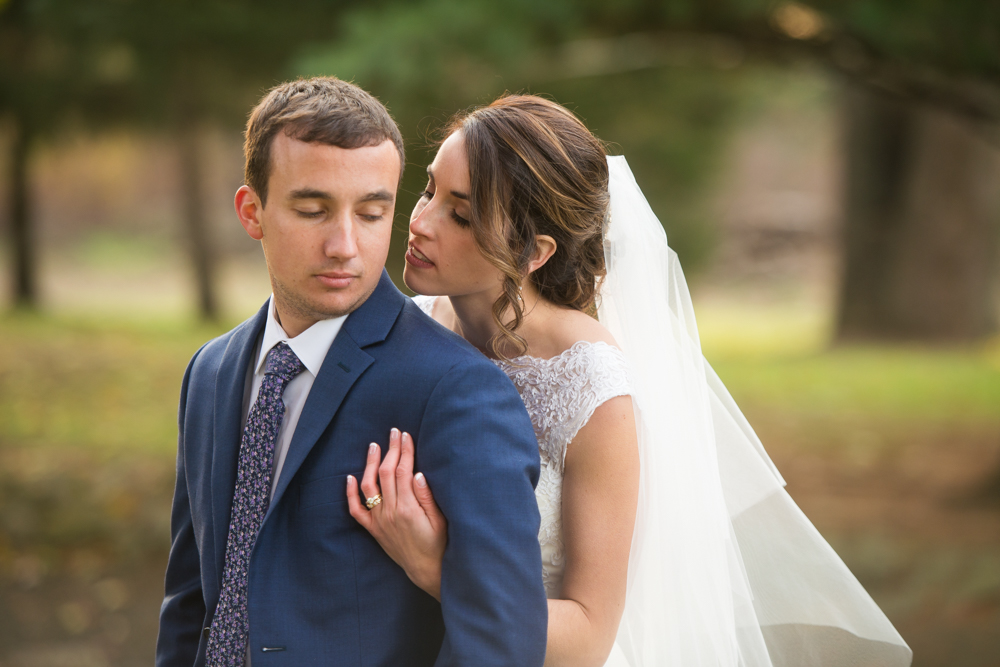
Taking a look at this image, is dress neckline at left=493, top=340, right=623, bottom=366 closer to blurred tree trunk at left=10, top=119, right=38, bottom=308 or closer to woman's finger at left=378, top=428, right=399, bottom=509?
woman's finger at left=378, top=428, right=399, bottom=509

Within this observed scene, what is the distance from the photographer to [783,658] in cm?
249

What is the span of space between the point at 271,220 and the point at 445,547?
2.46 feet

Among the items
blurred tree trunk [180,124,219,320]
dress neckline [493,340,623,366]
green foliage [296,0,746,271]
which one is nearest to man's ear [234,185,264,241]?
dress neckline [493,340,623,366]

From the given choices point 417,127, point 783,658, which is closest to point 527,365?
point 783,658

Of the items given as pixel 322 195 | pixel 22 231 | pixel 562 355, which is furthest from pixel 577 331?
pixel 22 231

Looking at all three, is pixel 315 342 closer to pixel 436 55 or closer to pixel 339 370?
pixel 339 370

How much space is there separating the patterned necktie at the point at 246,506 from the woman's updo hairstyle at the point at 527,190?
1.93ft

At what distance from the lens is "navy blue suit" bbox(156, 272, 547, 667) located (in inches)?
64.4

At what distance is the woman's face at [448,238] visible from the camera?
2.12 meters

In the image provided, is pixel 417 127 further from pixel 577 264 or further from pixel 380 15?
pixel 577 264

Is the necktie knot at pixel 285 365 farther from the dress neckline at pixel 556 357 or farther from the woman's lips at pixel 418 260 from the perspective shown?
the dress neckline at pixel 556 357

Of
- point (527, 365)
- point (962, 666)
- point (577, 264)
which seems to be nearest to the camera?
point (527, 365)

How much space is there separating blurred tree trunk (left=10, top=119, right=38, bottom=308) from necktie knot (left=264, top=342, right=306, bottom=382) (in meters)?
13.5

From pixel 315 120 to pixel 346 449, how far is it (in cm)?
66
